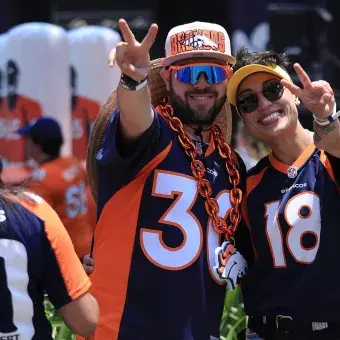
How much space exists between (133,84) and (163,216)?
51 cm

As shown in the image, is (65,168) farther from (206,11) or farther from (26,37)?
(206,11)

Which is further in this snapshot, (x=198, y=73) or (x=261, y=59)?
(x=261, y=59)

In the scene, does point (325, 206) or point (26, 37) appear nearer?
point (325, 206)

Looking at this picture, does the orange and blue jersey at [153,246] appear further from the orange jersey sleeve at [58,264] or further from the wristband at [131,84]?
the orange jersey sleeve at [58,264]

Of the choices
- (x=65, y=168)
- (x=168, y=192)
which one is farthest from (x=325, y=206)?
(x=65, y=168)

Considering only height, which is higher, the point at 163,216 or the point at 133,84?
the point at 133,84

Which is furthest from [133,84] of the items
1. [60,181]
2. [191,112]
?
[60,181]

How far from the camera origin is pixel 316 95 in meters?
2.79

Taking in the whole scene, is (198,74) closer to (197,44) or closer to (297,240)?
(197,44)

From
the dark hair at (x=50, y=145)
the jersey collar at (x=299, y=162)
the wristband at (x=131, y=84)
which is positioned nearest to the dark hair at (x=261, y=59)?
the jersey collar at (x=299, y=162)

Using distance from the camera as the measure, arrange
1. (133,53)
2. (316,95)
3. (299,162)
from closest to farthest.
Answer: (133,53) → (316,95) → (299,162)

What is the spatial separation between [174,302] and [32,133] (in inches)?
143

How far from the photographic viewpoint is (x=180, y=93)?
118 inches

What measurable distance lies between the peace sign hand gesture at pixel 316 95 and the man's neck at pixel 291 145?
347 millimetres
